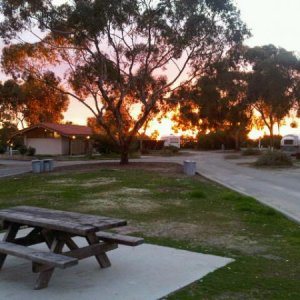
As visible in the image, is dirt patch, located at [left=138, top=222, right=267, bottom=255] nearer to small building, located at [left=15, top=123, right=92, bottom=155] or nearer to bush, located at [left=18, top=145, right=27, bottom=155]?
small building, located at [left=15, top=123, right=92, bottom=155]

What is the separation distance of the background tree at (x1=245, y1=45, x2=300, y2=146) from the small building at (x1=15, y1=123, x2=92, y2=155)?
17150 millimetres

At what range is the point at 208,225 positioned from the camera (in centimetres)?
923

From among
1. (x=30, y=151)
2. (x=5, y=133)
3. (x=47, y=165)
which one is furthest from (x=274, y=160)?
(x=5, y=133)

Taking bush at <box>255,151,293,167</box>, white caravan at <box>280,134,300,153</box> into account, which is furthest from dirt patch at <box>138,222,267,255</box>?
white caravan at <box>280,134,300,153</box>

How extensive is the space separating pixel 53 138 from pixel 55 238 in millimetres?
45983

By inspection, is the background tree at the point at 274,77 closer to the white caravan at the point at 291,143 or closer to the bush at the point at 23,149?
the white caravan at the point at 291,143

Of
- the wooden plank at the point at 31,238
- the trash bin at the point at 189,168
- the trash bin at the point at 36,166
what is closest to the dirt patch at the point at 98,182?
the trash bin at the point at 189,168

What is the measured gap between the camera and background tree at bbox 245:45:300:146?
42.5 m

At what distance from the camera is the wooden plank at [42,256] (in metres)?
4.86

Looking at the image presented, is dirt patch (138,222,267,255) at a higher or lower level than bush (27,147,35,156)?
lower

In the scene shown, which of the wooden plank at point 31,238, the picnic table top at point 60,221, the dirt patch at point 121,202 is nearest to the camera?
the picnic table top at point 60,221

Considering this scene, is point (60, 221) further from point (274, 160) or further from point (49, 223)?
point (274, 160)

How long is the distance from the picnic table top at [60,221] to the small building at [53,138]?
43678 millimetres

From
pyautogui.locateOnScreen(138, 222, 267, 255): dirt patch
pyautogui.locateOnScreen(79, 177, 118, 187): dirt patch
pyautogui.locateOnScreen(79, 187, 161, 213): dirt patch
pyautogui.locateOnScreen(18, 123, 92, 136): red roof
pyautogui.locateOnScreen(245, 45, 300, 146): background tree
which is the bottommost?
pyautogui.locateOnScreen(138, 222, 267, 255): dirt patch
